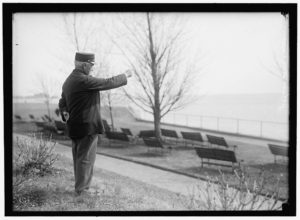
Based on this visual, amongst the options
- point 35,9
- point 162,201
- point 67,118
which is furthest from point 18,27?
point 162,201

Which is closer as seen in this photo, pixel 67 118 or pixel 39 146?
pixel 67 118

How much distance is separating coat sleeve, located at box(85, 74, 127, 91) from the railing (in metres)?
10.2

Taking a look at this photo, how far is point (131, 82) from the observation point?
1241cm

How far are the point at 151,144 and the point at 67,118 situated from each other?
613 cm

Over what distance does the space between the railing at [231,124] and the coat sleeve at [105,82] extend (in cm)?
1021

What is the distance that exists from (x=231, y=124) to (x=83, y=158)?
14.6 meters

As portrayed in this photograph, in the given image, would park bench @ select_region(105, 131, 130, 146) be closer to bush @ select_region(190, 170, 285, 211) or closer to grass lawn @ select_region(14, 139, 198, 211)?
grass lawn @ select_region(14, 139, 198, 211)

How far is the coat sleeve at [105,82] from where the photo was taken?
18.7 feet

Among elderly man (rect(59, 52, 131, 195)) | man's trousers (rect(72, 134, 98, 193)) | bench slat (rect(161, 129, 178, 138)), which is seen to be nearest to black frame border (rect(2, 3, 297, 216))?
man's trousers (rect(72, 134, 98, 193))

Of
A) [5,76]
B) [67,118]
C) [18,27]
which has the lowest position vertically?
[67,118]

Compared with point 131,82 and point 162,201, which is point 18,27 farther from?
point 131,82

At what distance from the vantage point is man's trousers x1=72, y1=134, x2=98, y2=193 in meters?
5.96

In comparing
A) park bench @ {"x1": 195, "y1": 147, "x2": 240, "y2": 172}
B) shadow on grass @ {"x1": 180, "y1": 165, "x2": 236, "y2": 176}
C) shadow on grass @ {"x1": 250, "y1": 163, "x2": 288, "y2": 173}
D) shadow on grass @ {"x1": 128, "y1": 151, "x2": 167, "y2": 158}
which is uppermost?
park bench @ {"x1": 195, "y1": 147, "x2": 240, "y2": 172}

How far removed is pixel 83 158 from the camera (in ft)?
19.5
